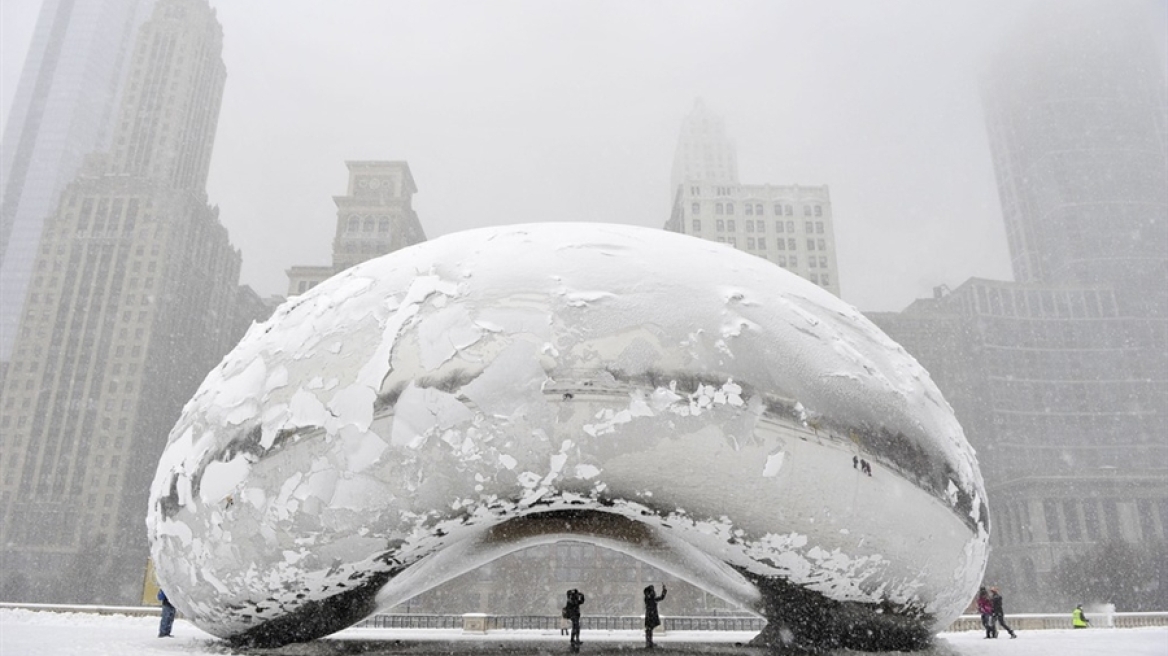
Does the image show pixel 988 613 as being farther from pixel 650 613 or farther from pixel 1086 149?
pixel 1086 149

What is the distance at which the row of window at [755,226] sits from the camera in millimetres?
104625

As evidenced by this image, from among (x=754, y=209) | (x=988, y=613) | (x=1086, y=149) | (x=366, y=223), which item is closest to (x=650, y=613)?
(x=988, y=613)

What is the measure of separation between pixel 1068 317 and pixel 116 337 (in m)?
129

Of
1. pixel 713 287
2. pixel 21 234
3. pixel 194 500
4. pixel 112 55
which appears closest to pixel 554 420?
pixel 713 287

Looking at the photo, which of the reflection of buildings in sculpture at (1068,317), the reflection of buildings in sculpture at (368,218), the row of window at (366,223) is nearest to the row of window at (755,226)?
the reflection of buildings in sculpture at (1068,317)

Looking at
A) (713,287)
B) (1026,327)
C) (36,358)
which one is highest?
(1026,327)

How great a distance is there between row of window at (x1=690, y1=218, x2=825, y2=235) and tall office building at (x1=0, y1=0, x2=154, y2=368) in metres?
105

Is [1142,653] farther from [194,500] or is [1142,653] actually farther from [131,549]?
[131,549]

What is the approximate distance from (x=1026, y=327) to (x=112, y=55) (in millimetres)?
170893

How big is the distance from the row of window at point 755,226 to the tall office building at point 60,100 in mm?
104759

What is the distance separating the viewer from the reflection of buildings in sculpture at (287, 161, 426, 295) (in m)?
103

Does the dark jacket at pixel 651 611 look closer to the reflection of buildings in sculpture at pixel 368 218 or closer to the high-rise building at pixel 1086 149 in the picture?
the reflection of buildings in sculpture at pixel 368 218

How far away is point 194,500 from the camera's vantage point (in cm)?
467

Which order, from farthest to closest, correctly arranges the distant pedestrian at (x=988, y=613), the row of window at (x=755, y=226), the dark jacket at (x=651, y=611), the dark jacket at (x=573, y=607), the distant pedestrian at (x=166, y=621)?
the row of window at (x=755, y=226) → the distant pedestrian at (x=988, y=613) → the dark jacket at (x=573, y=607) → the dark jacket at (x=651, y=611) → the distant pedestrian at (x=166, y=621)
